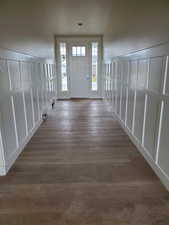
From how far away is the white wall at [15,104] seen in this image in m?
2.02

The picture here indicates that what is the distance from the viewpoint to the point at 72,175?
81.5 inches

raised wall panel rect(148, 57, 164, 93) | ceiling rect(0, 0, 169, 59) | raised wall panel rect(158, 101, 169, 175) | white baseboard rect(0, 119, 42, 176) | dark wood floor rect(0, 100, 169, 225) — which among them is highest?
ceiling rect(0, 0, 169, 59)

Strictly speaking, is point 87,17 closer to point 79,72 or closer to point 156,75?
point 79,72

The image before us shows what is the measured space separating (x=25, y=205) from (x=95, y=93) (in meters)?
5.65

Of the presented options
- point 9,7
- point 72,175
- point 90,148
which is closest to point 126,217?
point 72,175

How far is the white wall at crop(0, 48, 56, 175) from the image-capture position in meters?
2.02

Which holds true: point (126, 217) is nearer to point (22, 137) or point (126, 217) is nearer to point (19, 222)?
point (19, 222)

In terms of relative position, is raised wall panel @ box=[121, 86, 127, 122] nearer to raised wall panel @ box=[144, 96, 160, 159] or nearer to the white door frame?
raised wall panel @ box=[144, 96, 160, 159]

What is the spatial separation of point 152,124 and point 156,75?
559 mm

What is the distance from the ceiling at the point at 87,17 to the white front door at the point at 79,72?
2.15m

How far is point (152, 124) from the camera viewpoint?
2076 mm

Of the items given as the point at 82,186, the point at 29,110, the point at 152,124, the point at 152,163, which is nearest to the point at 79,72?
the point at 29,110

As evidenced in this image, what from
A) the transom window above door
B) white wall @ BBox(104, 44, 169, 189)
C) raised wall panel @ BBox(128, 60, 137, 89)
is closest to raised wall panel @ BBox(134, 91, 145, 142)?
white wall @ BBox(104, 44, 169, 189)

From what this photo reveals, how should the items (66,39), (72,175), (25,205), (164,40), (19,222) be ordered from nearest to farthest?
(19,222)
(25,205)
(164,40)
(72,175)
(66,39)
